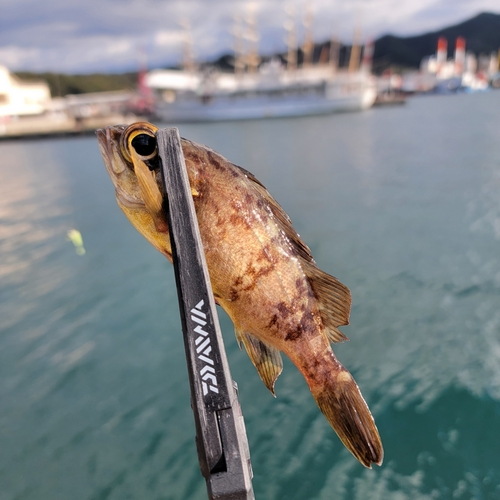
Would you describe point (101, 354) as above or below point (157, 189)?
below

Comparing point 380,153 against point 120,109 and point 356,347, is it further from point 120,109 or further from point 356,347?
point 120,109

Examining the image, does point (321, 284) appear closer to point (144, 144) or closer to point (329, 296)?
point (329, 296)

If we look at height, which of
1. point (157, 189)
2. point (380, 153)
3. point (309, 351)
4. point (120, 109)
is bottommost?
point (120, 109)

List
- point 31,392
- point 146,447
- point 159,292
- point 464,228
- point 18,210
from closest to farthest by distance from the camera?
1. point 146,447
2. point 31,392
3. point 159,292
4. point 464,228
5. point 18,210

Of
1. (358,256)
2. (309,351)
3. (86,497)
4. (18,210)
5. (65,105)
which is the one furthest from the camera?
(65,105)

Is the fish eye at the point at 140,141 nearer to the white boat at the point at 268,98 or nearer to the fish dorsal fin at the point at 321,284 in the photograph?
the fish dorsal fin at the point at 321,284

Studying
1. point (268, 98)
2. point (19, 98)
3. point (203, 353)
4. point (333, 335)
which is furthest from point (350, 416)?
point (19, 98)

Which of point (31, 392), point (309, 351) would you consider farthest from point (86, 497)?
point (309, 351)
